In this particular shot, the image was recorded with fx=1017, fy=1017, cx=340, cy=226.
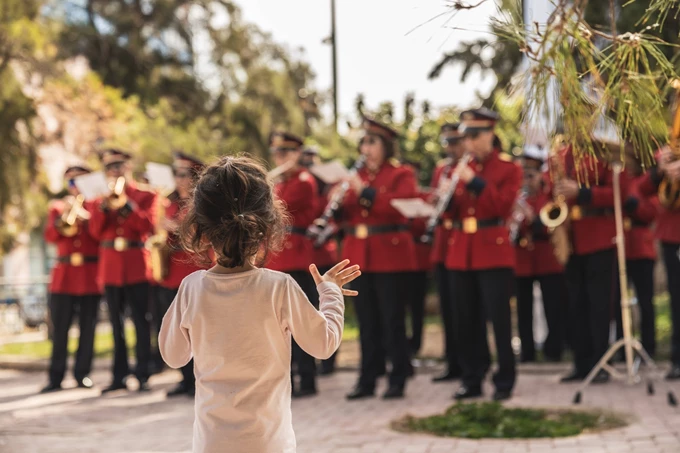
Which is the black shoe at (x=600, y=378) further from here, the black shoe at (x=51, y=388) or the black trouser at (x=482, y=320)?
the black shoe at (x=51, y=388)

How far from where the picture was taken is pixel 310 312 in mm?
3438

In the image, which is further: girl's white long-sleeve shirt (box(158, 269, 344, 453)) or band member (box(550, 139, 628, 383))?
band member (box(550, 139, 628, 383))

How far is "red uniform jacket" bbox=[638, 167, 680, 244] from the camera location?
8414 mm

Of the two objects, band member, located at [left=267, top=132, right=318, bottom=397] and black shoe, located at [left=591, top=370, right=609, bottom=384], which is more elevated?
band member, located at [left=267, top=132, right=318, bottom=397]

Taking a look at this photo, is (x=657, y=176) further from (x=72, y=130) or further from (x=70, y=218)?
(x=72, y=130)

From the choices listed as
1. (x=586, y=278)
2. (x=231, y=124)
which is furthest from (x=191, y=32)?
(x=586, y=278)

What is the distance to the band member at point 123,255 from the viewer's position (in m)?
9.82

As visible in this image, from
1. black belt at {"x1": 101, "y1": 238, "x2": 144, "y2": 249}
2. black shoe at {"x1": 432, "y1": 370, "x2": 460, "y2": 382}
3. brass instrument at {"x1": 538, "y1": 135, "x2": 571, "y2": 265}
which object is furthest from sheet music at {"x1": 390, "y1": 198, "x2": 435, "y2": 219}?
black belt at {"x1": 101, "y1": 238, "x2": 144, "y2": 249}

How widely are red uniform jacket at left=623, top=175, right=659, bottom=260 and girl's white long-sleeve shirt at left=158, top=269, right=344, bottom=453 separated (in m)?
5.82

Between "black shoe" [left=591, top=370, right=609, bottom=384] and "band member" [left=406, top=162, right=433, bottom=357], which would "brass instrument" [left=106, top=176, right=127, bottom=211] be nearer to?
"band member" [left=406, top=162, right=433, bottom=357]

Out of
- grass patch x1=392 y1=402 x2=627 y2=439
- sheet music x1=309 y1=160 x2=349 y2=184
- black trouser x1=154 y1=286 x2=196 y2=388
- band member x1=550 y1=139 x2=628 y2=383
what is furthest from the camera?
black trouser x1=154 y1=286 x2=196 y2=388

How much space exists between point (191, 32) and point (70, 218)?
57.3ft

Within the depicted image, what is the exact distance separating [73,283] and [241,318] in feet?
24.3

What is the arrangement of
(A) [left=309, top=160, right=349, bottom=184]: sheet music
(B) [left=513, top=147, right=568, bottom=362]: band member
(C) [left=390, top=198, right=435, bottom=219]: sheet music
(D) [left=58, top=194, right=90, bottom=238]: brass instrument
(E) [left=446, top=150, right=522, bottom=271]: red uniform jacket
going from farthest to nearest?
(B) [left=513, top=147, right=568, bottom=362]: band member → (D) [left=58, top=194, right=90, bottom=238]: brass instrument → (A) [left=309, top=160, right=349, bottom=184]: sheet music → (C) [left=390, top=198, right=435, bottom=219]: sheet music → (E) [left=446, top=150, right=522, bottom=271]: red uniform jacket
